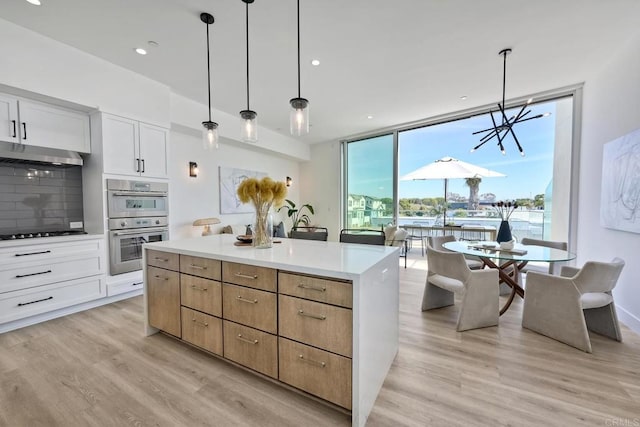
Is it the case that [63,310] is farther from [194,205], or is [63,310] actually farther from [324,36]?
[324,36]

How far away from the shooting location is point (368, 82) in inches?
141

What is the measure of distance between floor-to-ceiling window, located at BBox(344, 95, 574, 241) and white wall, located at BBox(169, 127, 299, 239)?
2745 millimetres

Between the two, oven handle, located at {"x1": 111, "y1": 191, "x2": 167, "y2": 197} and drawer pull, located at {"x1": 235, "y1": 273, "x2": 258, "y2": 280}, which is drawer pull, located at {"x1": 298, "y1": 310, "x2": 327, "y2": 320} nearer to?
drawer pull, located at {"x1": 235, "y1": 273, "x2": 258, "y2": 280}

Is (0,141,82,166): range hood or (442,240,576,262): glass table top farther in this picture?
(0,141,82,166): range hood

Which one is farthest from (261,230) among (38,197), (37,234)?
(38,197)

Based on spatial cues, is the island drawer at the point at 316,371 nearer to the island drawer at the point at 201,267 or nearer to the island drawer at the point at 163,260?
the island drawer at the point at 201,267

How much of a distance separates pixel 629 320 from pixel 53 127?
642 centimetres

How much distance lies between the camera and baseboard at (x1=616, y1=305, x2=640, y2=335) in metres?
2.39

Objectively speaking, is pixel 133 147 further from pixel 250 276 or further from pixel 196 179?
pixel 250 276

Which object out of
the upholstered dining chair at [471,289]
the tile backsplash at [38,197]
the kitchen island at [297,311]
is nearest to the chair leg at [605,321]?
the upholstered dining chair at [471,289]

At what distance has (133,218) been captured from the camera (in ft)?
10.9

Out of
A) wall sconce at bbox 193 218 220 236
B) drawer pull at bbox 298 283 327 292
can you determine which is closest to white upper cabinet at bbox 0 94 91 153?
wall sconce at bbox 193 218 220 236

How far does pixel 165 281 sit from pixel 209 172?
310 cm

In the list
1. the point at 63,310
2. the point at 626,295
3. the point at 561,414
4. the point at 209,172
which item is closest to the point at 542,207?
the point at 626,295
